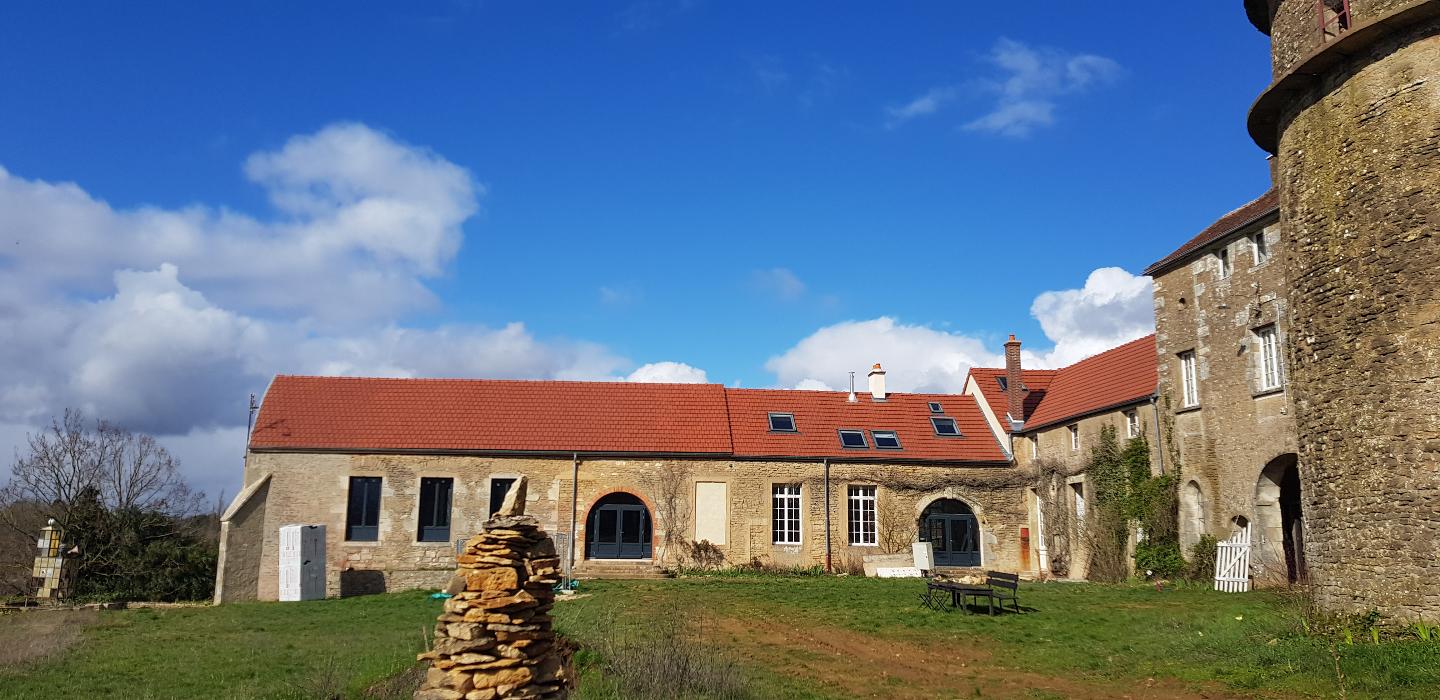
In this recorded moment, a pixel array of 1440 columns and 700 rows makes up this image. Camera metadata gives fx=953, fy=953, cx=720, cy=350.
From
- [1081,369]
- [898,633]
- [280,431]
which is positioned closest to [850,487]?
[1081,369]

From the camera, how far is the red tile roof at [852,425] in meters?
27.4

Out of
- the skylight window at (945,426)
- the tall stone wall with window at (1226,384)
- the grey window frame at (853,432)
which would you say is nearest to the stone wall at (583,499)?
the grey window frame at (853,432)

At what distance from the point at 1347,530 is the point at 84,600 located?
81.8 feet

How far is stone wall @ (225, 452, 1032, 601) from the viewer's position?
25.0 meters

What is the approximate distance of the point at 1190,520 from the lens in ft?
64.6

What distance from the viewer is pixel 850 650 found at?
1314cm

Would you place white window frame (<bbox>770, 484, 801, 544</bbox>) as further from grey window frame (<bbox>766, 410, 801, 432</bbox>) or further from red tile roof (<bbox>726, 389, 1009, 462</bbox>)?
grey window frame (<bbox>766, 410, 801, 432</bbox>)

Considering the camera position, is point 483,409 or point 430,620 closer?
point 430,620

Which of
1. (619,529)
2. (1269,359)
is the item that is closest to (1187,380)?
(1269,359)

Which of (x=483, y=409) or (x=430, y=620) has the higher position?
(x=483, y=409)

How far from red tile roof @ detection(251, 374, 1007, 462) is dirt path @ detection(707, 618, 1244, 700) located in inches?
487

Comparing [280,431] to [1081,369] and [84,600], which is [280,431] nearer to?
[84,600]

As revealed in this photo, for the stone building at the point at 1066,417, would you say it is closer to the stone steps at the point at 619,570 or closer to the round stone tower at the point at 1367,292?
the round stone tower at the point at 1367,292

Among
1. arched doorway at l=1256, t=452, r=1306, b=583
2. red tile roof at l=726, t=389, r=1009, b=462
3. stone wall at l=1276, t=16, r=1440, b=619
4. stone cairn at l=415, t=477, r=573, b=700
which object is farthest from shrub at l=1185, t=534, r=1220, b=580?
stone cairn at l=415, t=477, r=573, b=700
